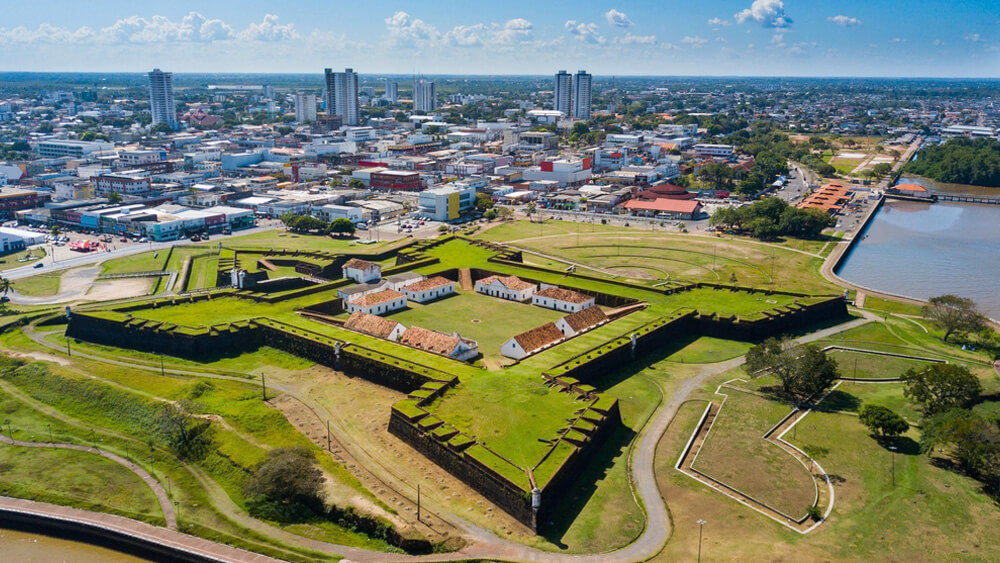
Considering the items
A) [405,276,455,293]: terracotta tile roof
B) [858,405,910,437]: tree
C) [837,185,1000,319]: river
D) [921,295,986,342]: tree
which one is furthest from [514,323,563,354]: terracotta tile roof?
[837,185,1000,319]: river

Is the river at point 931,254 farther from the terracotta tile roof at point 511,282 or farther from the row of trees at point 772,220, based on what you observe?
the terracotta tile roof at point 511,282

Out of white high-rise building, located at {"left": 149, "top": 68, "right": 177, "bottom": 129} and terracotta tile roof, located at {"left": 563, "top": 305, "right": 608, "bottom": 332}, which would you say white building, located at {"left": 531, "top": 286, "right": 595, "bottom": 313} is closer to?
terracotta tile roof, located at {"left": 563, "top": 305, "right": 608, "bottom": 332}

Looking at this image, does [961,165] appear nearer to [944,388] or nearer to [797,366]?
[944,388]

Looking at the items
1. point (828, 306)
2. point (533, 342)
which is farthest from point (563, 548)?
point (828, 306)

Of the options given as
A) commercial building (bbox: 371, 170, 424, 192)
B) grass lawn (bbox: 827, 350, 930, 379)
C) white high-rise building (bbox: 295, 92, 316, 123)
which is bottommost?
grass lawn (bbox: 827, 350, 930, 379)

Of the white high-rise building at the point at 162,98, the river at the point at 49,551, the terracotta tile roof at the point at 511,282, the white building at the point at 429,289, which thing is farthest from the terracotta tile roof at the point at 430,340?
the white high-rise building at the point at 162,98
